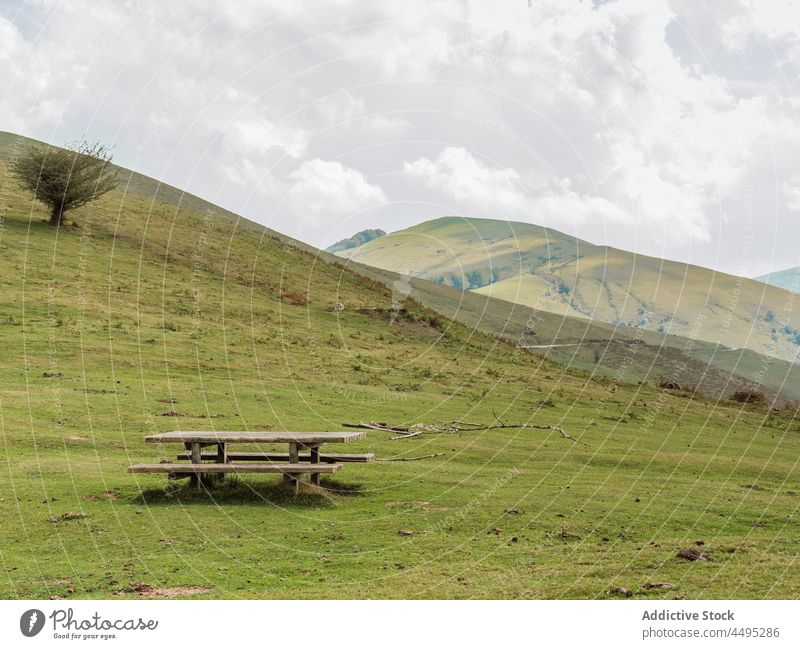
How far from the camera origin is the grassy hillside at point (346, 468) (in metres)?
13.3

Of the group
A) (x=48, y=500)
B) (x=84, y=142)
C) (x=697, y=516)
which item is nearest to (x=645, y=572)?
(x=697, y=516)

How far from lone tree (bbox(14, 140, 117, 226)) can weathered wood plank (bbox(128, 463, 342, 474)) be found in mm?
38226

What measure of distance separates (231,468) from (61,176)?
4060cm

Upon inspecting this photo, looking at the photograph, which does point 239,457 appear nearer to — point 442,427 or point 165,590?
point 165,590

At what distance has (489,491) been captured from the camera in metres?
19.6

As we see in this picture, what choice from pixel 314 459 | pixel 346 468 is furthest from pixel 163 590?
pixel 346 468

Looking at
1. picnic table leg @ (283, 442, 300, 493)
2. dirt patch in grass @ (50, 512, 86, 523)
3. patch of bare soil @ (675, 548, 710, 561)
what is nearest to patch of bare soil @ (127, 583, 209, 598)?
dirt patch in grass @ (50, 512, 86, 523)

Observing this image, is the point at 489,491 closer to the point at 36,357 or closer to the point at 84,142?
the point at 36,357

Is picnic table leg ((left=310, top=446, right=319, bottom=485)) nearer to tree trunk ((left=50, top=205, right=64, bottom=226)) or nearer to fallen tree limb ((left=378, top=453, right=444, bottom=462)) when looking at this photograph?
fallen tree limb ((left=378, top=453, right=444, bottom=462))

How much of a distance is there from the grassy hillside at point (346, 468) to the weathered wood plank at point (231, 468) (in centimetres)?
56

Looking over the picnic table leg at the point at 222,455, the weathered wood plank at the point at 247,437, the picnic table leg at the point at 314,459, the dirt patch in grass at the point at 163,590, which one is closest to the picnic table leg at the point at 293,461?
the weathered wood plank at the point at 247,437

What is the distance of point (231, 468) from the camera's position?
17.4 metres

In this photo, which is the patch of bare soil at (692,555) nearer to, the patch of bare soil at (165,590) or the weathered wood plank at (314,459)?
the patch of bare soil at (165,590)
